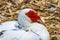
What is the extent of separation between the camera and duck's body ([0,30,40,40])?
7.04 feet

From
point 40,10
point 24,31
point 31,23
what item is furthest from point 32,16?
point 40,10

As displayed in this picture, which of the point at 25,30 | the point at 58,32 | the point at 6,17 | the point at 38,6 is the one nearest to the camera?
the point at 25,30

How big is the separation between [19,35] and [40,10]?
0.96 meters

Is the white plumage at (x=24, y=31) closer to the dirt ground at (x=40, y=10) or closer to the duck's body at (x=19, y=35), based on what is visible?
the duck's body at (x=19, y=35)

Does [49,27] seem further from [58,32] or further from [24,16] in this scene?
[24,16]

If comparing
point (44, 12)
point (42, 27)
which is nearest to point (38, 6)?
point (44, 12)

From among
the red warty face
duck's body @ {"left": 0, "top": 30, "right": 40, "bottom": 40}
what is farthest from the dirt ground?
duck's body @ {"left": 0, "top": 30, "right": 40, "bottom": 40}

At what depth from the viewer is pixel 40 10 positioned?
305 cm

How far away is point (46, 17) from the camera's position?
2.90 metres

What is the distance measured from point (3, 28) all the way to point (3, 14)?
726mm

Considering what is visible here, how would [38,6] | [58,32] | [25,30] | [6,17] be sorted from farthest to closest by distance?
[38,6] < [6,17] < [58,32] < [25,30]

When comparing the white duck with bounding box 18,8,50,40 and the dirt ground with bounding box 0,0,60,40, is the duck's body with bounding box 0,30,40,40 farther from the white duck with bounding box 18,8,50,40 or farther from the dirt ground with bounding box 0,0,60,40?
the dirt ground with bounding box 0,0,60,40

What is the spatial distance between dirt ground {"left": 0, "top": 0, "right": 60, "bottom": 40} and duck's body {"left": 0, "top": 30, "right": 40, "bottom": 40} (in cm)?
50

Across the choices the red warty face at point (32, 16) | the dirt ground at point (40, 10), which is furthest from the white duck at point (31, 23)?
the dirt ground at point (40, 10)
